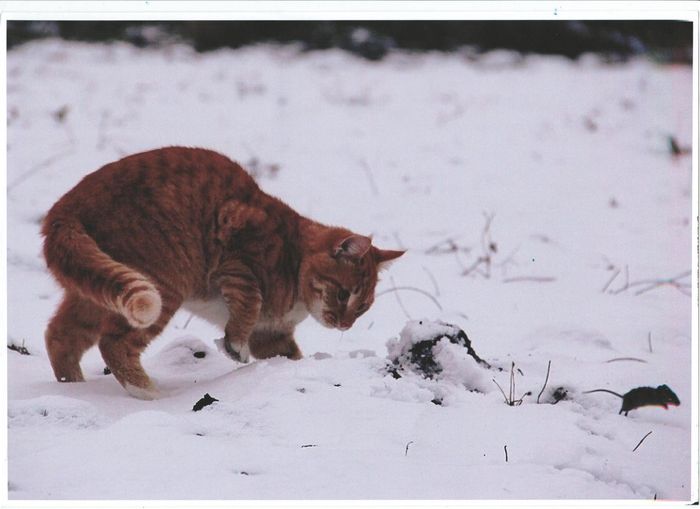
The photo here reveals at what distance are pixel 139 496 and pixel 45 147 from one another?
371 cm

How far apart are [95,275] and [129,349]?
37 cm

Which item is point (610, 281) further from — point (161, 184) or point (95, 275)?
point (95, 275)

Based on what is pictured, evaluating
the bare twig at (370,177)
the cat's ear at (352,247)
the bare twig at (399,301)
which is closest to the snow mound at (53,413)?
the cat's ear at (352,247)

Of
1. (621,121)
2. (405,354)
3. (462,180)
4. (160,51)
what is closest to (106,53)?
(160,51)

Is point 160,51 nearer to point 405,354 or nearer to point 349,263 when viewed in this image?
point 349,263

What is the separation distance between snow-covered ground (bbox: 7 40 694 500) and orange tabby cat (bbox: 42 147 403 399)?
183mm

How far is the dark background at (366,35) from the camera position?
271 inches

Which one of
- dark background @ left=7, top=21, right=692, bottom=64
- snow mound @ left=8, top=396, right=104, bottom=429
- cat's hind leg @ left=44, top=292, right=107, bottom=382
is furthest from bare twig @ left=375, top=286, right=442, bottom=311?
dark background @ left=7, top=21, right=692, bottom=64

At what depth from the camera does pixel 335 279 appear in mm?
3166

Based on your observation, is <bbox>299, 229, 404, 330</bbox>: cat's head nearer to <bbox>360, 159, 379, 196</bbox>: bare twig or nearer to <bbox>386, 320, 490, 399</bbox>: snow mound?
<bbox>386, 320, 490, 399</bbox>: snow mound

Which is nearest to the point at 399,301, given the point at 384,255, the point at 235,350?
the point at 384,255

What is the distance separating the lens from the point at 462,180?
5375mm

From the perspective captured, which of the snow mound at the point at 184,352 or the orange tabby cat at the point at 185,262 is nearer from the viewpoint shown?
the orange tabby cat at the point at 185,262

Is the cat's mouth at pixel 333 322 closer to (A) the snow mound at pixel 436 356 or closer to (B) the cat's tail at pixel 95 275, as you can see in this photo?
(A) the snow mound at pixel 436 356
